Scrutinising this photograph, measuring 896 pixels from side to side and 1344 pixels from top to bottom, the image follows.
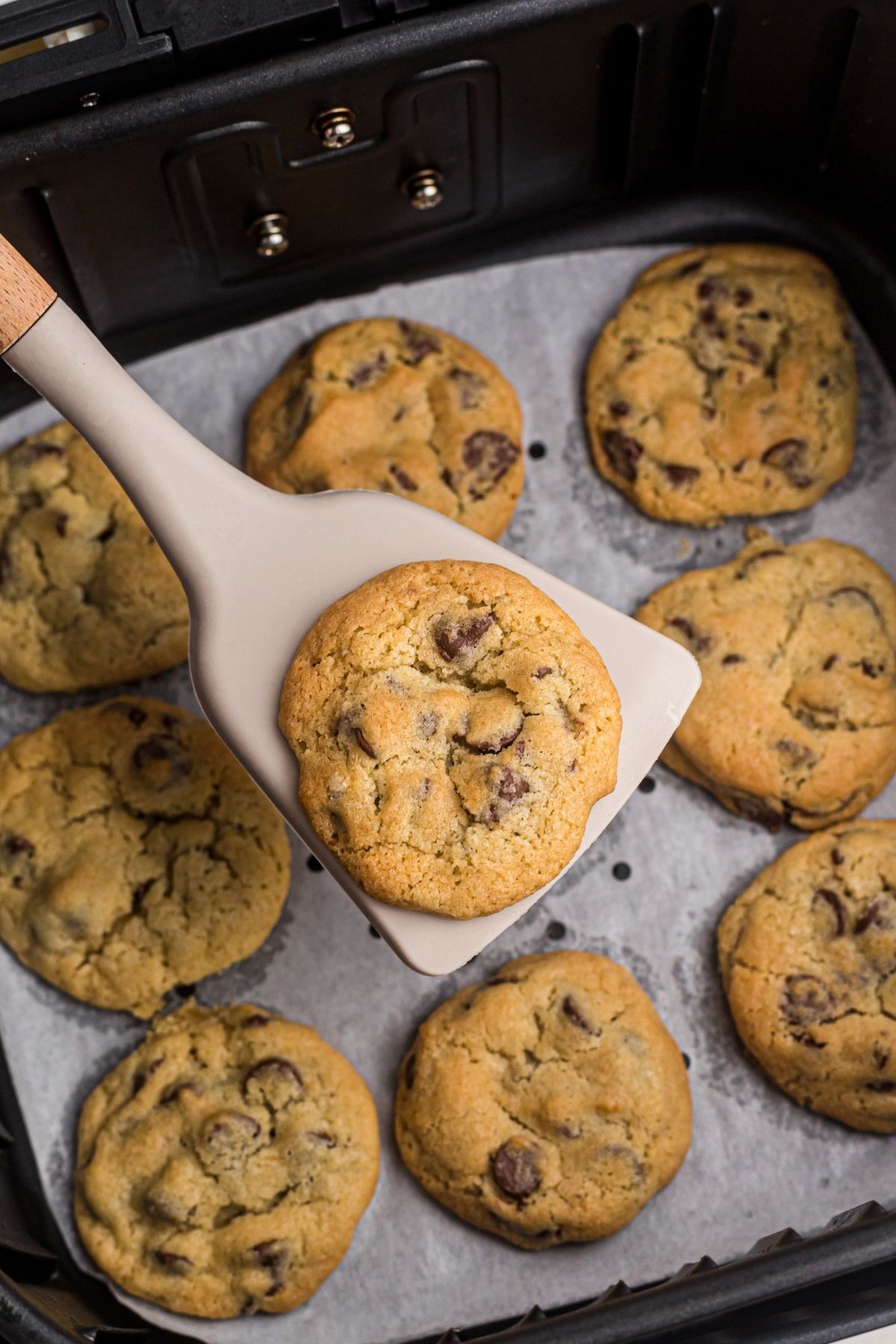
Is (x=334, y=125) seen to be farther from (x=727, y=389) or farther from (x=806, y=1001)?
(x=806, y=1001)

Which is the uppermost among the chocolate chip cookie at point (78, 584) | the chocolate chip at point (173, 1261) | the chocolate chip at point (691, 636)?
the chocolate chip cookie at point (78, 584)

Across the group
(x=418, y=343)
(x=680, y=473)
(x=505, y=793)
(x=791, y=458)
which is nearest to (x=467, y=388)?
(x=418, y=343)

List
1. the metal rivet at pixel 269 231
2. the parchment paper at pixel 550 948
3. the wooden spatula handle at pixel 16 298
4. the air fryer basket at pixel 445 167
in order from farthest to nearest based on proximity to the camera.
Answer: the metal rivet at pixel 269 231 < the parchment paper at pixel 550 948 < the air fryer basket at pixel 445 167 < the wooden spatula handle at pixel 16 298

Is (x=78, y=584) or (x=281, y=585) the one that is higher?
(x=281, y=585)

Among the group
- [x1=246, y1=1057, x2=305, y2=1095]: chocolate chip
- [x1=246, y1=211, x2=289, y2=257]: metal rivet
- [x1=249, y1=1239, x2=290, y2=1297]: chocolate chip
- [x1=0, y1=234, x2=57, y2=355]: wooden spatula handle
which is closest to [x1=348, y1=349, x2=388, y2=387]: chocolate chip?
[x1=246, y1=211, x2=289, y2=257]: metal rivet

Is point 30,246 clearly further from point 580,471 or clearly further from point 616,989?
point 616,989

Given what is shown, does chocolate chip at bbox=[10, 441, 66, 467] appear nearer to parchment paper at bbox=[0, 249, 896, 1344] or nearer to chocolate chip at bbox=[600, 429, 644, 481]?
parchment paper at bbox=[0, 249, 896, 1344]

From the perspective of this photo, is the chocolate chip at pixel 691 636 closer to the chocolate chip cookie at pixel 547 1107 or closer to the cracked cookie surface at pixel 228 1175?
the chocolate chip cookie at pixel 547 1107

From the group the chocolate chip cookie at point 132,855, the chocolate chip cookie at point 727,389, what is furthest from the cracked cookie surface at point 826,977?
the chocolate chip cookie at point 132,855
